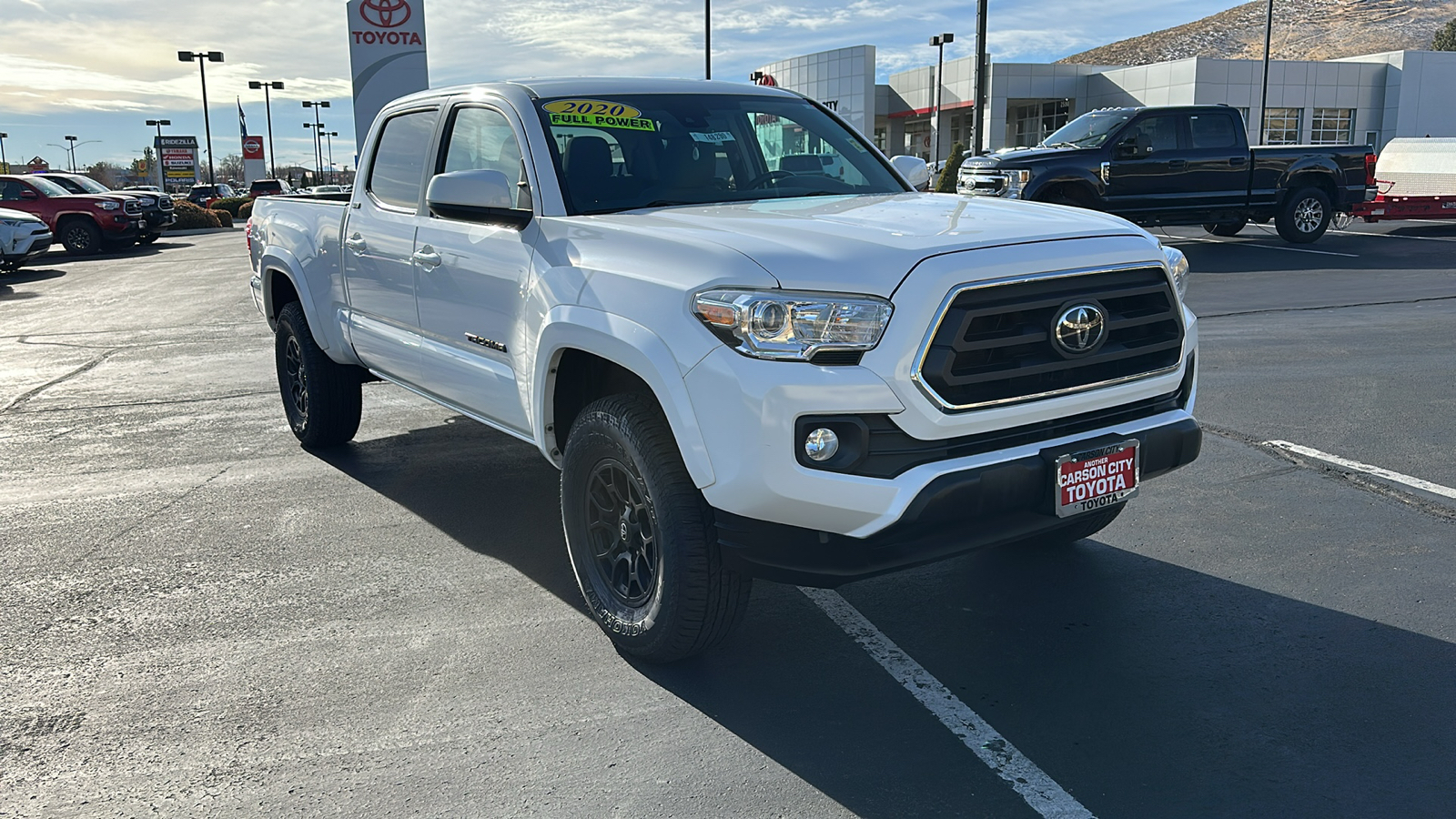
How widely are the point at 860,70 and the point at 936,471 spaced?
201ft

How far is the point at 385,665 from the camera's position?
3.71 metres

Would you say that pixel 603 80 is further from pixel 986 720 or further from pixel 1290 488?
pixel 1290 488

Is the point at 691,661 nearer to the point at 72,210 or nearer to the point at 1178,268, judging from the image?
the point at 1178,268

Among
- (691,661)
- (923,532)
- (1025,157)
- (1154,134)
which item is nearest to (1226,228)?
(1154,134)

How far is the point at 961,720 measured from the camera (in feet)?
10.7

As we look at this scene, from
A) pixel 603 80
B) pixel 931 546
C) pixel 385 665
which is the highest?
pixel 603 80

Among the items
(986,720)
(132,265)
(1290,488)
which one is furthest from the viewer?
(132,265)

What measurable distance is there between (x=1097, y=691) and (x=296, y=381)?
5079 mm

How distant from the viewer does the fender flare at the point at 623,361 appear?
10.3 feet

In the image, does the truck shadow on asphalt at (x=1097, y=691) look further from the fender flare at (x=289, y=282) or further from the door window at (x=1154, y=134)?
the door window at (x=1154, y=134)

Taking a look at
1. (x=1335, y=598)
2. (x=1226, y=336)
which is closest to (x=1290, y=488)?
(x=1335, y=598)

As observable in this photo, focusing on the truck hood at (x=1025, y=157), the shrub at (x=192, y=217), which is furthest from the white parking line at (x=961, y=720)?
the shrub at (x=192, y=217)

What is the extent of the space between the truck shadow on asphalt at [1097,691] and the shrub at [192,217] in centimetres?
3640

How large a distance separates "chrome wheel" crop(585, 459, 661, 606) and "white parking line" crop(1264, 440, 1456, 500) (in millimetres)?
3873
